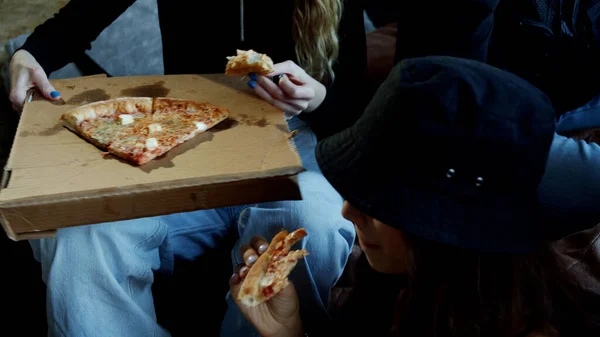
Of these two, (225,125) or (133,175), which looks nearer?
(133,175)

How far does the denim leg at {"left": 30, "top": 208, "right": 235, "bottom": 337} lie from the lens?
1.22m

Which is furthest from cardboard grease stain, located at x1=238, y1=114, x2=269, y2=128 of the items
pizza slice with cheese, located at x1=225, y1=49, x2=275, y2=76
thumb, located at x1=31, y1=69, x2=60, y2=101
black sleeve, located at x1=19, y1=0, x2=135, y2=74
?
black sleeve, located at x1=19, y1=0, x2=135, y2=74

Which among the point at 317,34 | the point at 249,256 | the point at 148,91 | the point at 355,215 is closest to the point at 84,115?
the point at 148,91

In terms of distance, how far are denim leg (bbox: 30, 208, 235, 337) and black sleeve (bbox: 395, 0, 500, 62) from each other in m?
0.82

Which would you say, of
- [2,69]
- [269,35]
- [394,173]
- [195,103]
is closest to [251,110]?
[195,103]

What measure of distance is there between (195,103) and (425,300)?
2.51 ft

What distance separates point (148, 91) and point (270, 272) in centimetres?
65

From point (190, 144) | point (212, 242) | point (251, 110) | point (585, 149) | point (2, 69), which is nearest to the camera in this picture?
point (585, 149)

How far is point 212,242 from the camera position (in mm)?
1543

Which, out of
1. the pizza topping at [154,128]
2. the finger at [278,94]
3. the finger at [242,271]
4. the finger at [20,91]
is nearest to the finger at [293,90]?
the finger at [278,94]

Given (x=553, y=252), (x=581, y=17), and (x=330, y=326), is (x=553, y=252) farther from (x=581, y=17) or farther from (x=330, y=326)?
(x=581, y=17)

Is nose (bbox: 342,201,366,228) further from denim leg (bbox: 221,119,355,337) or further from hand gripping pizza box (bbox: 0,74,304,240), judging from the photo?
denim leg (bbox: 221,119,355,337)

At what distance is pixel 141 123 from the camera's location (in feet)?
4.42

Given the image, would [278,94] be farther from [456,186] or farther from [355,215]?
→ [456,186]
